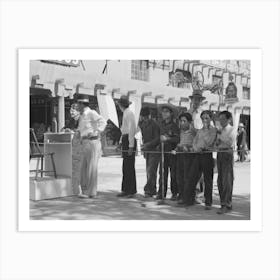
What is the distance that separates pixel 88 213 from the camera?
19.2 feet

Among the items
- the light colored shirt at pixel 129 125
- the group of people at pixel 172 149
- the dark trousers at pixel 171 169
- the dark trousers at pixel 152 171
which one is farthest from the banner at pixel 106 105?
the dark trousers at pixel 171 169

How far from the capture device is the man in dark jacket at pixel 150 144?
6.68 meters

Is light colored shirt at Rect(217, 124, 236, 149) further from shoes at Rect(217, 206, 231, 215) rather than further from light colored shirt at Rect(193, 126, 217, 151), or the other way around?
shoes at Rect(217, 206, 231, 215)

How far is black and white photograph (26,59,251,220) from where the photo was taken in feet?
19.1

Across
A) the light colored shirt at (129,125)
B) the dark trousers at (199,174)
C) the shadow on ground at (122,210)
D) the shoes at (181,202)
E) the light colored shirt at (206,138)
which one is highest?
the light colored shirt at (129,125)

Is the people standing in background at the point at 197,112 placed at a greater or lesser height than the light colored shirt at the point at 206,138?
greater

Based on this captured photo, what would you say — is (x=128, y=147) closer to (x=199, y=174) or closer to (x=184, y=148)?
(x=184, y=148)

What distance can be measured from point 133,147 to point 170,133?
0.55 metres

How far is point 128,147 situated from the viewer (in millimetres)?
6707

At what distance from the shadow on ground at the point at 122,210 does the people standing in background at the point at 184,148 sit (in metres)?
0.37

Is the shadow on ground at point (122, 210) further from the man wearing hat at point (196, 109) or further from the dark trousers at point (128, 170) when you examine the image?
the man wearing hat at point (196, 109)
